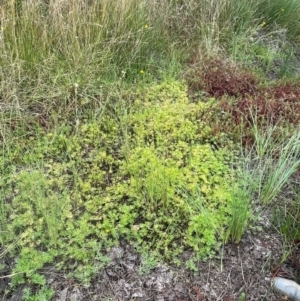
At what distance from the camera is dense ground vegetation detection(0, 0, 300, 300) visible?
2.30 m

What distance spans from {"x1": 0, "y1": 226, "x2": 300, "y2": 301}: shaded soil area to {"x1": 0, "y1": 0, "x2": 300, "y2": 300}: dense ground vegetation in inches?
2.5

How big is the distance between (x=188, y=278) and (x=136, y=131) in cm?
128

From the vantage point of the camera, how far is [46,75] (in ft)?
10.9

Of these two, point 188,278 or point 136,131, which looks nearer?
point 188,278

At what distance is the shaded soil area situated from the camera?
2100 millimetres

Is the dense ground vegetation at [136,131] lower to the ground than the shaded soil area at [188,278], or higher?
higher

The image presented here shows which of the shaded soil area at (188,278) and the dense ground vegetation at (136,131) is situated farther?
the dense ground vegetation at (136,131)

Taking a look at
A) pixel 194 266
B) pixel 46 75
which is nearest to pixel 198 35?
pixel 46 75

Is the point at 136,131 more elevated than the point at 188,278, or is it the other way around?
the point at 136,131

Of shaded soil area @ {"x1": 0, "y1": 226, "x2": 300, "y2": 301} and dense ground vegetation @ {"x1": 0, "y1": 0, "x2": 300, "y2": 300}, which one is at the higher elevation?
dense ground vegetation @ {"x1": 0, "y1": 0, "x2": 300, "y2": 300}

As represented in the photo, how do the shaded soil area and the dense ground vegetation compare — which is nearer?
the shaded soil area

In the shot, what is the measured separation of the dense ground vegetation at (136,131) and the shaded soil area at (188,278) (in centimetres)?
6

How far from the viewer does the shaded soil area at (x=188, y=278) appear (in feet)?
6.89

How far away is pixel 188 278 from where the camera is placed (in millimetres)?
2189
